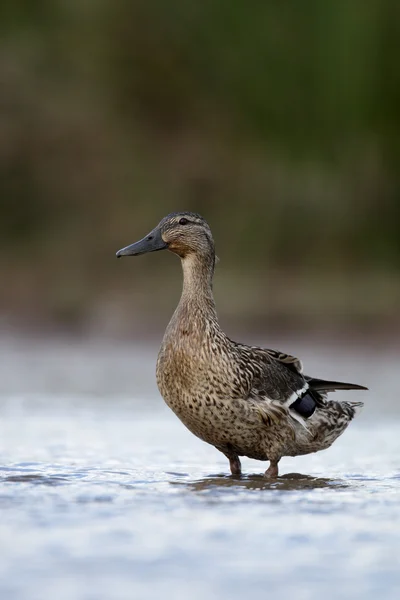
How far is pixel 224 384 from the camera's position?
6906 mm

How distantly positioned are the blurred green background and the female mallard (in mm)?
8302

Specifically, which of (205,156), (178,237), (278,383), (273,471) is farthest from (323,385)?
(205,156)

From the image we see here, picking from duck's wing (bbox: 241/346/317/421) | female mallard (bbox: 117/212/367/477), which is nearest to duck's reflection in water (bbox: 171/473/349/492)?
female mallard (bbox: 117/212/367/477)

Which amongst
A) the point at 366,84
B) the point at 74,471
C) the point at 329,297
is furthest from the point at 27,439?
the point at 366,84

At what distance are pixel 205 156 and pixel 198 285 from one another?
45.7 ft

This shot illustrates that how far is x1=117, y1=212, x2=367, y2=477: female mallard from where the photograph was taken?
6.90 metres

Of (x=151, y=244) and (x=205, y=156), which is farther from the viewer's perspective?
(x=205, y=156)

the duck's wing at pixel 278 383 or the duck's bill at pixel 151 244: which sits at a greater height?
the duck's bill at pixel 151 244

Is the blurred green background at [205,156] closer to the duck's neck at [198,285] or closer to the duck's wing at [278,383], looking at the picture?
the duck's wing at [278,383]

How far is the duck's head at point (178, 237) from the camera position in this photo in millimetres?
7473

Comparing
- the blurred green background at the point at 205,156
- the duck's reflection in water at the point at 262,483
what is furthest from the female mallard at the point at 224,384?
the blurred green background at the point at 205,156

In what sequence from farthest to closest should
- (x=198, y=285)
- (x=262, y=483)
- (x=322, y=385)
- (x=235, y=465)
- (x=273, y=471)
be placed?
(x=322, y=385)
(x=198, y=285)
(x=235, y=465)
(x=273, y=471)
(x=262, y=483)

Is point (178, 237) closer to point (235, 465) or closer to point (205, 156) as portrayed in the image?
point (235, 465)

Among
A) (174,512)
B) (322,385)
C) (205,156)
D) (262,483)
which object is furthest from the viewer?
(205,156)
